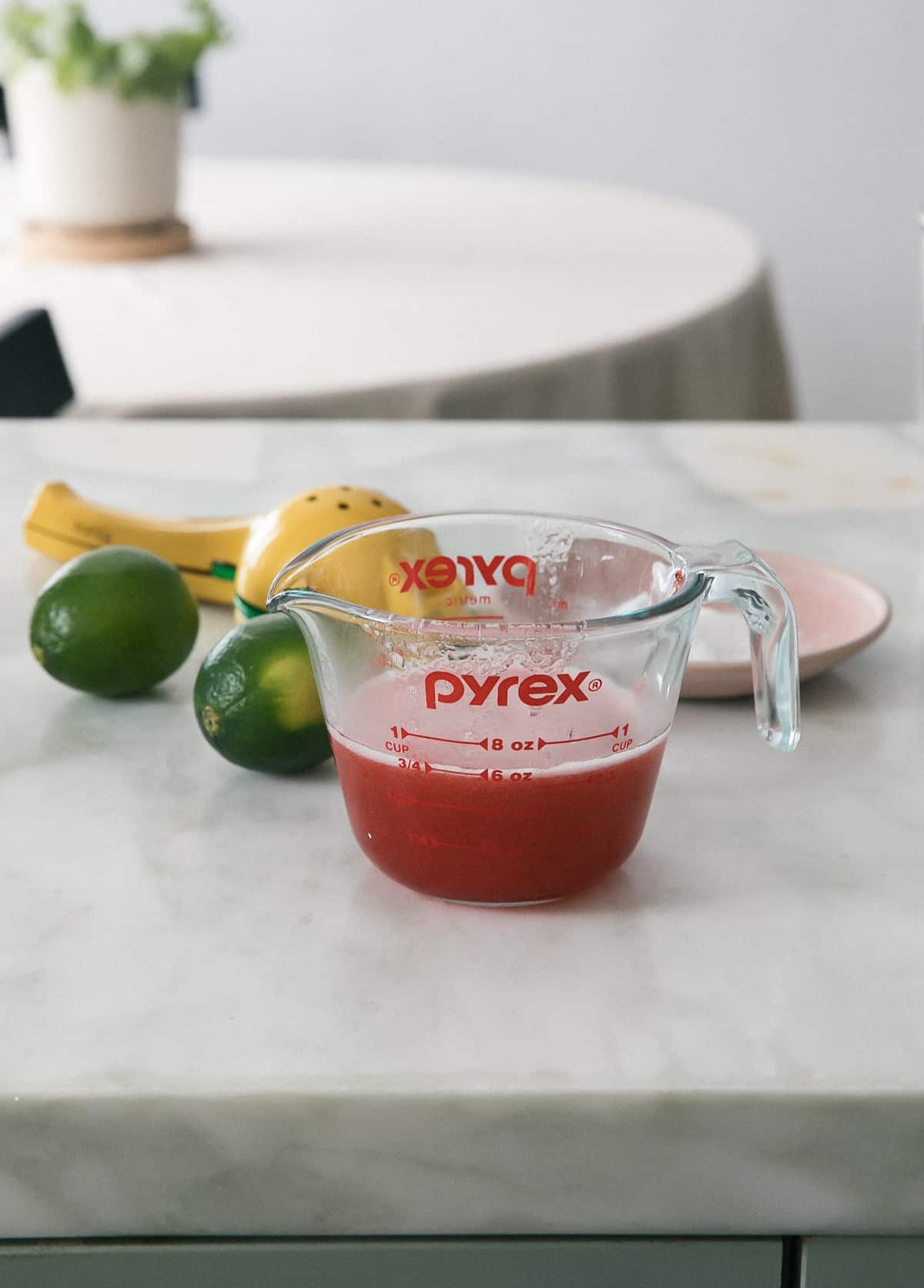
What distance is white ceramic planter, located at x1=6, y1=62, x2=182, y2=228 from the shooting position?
6.63 ft

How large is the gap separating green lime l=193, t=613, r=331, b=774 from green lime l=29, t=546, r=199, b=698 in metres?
0.07

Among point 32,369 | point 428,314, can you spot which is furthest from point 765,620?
point 428,314

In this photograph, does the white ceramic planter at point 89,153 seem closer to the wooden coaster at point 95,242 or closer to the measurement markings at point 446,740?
the wooden coaster at point 95,242

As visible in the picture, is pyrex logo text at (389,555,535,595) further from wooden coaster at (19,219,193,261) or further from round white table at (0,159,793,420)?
wooden coaster at (19,219,193,261)

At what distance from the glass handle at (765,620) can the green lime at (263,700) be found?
0.16 meters

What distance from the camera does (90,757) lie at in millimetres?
626

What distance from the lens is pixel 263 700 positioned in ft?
1.89

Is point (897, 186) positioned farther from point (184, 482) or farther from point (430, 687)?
point (430, 687)

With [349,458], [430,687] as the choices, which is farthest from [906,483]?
[430,687]

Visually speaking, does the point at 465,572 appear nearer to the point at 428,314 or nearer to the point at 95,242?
the point at 428,314

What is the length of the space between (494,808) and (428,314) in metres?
1.38

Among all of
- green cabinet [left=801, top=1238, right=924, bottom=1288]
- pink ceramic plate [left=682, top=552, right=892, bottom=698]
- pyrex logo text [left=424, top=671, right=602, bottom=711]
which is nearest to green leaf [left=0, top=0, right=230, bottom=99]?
Answer: pink ceramic plate [left=682, top=552, right=892, bottom=698]

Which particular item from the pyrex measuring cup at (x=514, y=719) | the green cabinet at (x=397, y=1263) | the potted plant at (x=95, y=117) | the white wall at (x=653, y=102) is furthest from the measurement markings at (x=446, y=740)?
the white wall at (x=653, y=102)

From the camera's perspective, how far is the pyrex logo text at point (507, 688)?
489 mm
